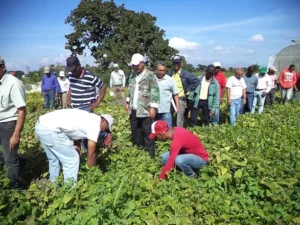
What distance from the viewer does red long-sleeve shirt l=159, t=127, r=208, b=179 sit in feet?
12.8

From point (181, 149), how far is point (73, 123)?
63.4 inches

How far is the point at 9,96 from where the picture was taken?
12.5 ft

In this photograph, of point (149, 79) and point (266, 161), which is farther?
point (149, 79)

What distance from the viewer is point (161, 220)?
2.91 m

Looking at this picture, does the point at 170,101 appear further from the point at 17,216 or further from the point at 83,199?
the point at 17,216

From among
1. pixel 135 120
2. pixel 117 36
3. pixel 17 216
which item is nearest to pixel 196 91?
pixel 135 120

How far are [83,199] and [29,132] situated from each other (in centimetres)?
459

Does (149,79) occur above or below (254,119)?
above

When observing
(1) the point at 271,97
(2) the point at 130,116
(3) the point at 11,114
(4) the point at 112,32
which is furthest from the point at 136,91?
A: (4) the point at 112,32

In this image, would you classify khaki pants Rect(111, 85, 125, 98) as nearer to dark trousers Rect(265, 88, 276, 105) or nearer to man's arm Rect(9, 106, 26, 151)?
dark trousers Rect(265, 88, 276, 105)

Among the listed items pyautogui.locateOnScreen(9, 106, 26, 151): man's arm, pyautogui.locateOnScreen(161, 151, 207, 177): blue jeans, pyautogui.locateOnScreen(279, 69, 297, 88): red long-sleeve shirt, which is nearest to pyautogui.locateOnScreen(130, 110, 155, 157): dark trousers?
pyautogui.locateOnScreen(161, 151, 207, 177): blue jeans

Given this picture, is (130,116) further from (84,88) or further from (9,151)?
(9,151)

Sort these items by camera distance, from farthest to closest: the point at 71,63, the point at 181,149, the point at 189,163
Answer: the point at 71,63 < the point at 181,149 < the point at 189,163

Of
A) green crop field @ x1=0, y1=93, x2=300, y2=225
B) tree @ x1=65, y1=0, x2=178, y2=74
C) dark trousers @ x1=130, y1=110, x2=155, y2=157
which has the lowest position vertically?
green crop field @ x1=0, y1=93, x2=300, y2=225
